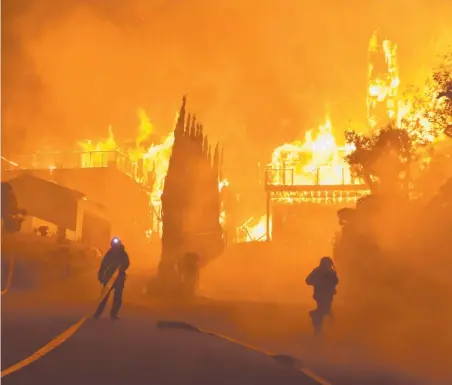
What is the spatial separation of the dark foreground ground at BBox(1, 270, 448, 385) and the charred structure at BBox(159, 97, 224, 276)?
11.3 metres

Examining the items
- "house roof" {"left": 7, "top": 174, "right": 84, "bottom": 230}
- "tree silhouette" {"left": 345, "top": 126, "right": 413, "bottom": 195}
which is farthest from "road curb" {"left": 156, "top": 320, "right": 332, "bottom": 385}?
"house roof" {"left": 7, "top": 174, "right": 84, "bottom": 230}

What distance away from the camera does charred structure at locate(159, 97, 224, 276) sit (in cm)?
3228

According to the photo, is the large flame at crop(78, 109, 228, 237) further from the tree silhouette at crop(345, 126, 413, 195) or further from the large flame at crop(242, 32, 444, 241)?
the tree silhouette at crop(345, 126, 413, 195)

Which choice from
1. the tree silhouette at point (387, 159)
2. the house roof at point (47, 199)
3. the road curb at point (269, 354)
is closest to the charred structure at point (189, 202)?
the tree silhouette at point (387, 159)

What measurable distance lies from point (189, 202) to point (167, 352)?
20.9 metres

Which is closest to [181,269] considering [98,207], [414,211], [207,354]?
[414,211]

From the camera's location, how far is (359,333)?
1894 centimetres

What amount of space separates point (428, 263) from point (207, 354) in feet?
56.6

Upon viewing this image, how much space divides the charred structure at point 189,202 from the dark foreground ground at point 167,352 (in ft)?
37.1

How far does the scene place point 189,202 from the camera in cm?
3366

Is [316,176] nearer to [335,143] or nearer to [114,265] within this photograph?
[335,143]

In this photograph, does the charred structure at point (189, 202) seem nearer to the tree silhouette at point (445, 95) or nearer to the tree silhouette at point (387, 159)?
the tree silhouette at point (387, 159)

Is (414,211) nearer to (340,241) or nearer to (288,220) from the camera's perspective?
(340,241)

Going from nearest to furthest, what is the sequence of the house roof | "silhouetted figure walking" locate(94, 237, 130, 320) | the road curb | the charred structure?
1. the road curb
2. "silhouetted figure walking" locate(94, 237, 130, 320)
3. the charred structure
4. the house roof
